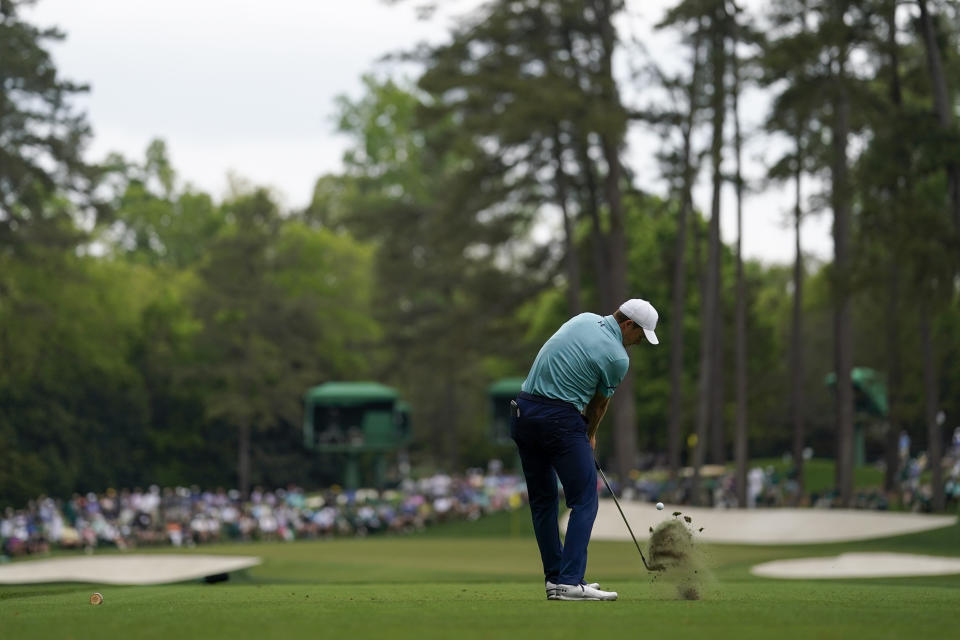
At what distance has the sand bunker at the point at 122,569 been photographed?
20.3m

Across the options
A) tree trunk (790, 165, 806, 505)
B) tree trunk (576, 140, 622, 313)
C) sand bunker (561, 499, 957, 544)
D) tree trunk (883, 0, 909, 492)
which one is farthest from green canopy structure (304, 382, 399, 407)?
sand bunker (561, 499, 957, 544)

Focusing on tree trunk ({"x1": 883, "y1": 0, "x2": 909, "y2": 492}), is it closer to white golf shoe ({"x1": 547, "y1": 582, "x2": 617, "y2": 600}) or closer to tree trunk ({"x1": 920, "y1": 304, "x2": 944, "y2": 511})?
tree trunk ({"x1": 920, "y1": 304, "x2": 944, "y2": 511})

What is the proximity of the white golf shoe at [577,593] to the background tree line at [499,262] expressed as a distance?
19618mm

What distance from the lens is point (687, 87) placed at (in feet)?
130

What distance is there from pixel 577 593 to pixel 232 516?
119ft

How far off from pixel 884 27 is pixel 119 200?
60379 millimetres

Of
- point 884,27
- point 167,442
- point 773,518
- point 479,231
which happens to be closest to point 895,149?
point 884,27

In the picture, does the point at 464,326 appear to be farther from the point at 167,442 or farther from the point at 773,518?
the point at 167,442

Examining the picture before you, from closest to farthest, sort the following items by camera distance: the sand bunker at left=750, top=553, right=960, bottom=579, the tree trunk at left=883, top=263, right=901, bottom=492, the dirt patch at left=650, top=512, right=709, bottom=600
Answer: the dirt patch at left=650, top=512, right=709, bottom=600
the sand bunker at left=750, top=553, right=960, bottom=579
the tree trunk at left=883, top=263, right=901, bottom=492

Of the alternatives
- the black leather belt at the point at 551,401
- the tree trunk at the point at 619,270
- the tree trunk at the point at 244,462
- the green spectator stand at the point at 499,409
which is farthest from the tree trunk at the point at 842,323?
the tree trunk at the point at 244,462

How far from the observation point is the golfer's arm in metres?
8.52

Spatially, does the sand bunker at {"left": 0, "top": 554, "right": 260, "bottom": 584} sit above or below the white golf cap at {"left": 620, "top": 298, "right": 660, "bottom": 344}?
below

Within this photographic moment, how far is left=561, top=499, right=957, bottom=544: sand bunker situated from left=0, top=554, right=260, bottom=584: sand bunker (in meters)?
9.97

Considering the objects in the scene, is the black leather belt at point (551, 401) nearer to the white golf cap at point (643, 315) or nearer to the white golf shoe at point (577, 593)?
the white golf cap at point (643, 315)
